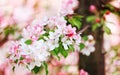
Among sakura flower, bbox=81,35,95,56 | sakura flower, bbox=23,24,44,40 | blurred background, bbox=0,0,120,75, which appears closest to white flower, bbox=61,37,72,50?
sakura flower, bbox=23,24,44,40

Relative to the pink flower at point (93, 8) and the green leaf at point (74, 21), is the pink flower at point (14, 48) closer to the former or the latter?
the green leaf at point (74, 21)

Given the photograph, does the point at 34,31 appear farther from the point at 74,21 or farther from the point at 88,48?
the point at 88,48

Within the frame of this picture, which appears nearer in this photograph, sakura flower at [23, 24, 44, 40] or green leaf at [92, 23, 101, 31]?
sakura flower at [23, 24, 44, 40]

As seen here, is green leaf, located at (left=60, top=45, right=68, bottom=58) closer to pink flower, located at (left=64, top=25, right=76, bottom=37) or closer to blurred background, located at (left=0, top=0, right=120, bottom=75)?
pink flower, located at (left=64, top=25, right=76, bottom=37)

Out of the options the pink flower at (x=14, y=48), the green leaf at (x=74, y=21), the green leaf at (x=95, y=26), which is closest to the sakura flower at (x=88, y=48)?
the green leaf at (x=95, y=26)

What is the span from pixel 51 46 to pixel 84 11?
0.94 meters

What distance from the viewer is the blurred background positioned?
259cm

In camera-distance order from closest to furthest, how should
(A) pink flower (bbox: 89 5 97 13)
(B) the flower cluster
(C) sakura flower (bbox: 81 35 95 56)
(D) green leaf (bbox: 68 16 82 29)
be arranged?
(B) the flower cluster < (D) green leaf (bbox: 68 16 82 29) < (C) sakura flower (bbox: 81 35 95 56) < (A) pink flower (bbox: 89 5 97 13)

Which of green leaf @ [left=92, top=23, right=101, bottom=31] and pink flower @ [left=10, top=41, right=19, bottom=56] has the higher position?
pink flower @ [left=10, top=41, right=19, bottom=56]

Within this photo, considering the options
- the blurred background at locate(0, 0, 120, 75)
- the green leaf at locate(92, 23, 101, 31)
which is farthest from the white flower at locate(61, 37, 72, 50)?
the green leaf at locate(92, 23, 101, 31)

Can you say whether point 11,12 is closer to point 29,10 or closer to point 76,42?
point 29,10

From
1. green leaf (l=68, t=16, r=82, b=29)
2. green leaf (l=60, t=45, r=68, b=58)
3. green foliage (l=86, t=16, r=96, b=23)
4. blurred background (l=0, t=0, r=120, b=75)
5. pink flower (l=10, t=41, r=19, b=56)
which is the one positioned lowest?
blurred background (l=0, t=0, r=120, b=75)

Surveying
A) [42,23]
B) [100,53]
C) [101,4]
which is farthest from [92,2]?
[42,23]

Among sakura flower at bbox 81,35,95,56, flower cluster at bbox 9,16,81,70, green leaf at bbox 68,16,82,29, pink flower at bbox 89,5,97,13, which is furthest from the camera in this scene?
pink flower at bbox 89,5,97,13
